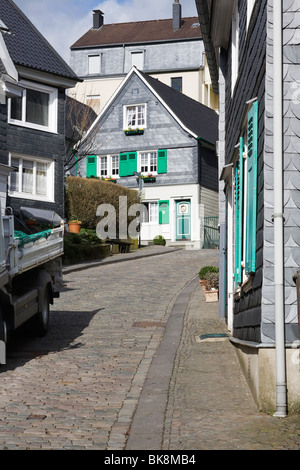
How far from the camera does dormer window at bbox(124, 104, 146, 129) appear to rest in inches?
1662

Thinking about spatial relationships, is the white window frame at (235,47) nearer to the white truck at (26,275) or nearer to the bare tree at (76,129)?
the white truck at (26,275)

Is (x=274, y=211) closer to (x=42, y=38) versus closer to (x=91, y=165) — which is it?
(x=42, y=38)

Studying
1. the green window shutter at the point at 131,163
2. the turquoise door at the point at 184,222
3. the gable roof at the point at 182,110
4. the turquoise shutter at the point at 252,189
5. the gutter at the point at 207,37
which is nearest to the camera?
the turquoise shutter at the point at 252,189

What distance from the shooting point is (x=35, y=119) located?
27.9 m

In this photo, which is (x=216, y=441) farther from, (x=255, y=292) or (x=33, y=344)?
(x=33, y=344)

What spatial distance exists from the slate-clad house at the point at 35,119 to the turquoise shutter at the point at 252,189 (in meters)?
18.6

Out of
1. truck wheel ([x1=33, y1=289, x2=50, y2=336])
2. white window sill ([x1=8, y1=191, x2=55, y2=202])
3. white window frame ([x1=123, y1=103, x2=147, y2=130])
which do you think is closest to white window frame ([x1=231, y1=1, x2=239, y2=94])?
truck wheel ([x1=33, y1=289, x2=50, y2=336])

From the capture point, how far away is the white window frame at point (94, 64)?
2286 inches

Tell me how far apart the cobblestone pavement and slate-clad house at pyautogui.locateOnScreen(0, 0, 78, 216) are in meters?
11.8

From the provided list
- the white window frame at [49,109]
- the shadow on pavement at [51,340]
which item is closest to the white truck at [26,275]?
the shadow on pavement at [51,340]

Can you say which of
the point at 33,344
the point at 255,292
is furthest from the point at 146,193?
the point at 255,292

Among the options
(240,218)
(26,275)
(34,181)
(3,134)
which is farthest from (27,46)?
(240,218)
